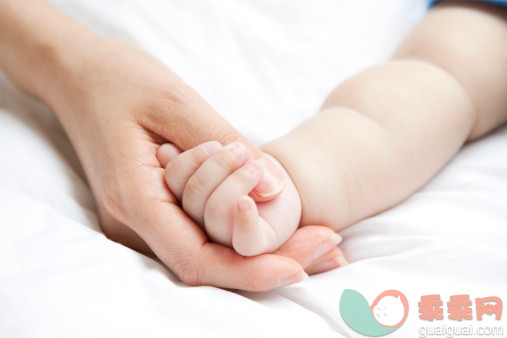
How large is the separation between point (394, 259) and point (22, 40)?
0.71m

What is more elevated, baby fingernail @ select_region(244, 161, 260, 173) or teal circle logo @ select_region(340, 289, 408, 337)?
baby fingernail @ select_region(244, 161, 260, 173)

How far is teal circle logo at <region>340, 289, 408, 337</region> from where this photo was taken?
0.57 m

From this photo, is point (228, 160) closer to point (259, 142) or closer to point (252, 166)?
point (252, 166)

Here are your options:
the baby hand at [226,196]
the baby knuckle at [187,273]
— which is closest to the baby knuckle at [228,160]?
the baby hand at [226,196]

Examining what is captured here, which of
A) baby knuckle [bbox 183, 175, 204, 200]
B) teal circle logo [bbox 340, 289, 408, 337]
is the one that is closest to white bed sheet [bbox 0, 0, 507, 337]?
teal circle logo [bbox 340, 289, 408, 337]

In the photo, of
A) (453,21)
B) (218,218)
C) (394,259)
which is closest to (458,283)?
(394,259)

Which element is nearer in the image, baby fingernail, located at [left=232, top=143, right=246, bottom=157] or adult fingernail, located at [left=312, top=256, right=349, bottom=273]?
baby fingernail, located at [left=232, top=143, right=246, bottom=157]

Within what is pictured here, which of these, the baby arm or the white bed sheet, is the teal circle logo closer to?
the white bed sheet

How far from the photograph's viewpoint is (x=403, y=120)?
822 millimetres

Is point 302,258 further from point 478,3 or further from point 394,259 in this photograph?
point 478,3

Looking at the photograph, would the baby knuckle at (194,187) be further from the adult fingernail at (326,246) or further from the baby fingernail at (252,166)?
the adult fingernail at (326,246)

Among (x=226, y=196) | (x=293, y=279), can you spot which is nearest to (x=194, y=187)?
(x=226, y=196)

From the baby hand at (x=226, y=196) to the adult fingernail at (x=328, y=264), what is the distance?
0.09 metres

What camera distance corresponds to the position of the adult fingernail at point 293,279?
582 millimetres
